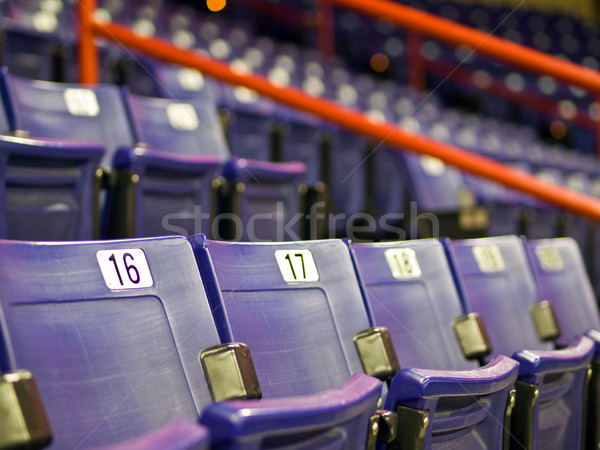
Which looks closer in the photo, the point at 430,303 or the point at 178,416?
the point at 178,416

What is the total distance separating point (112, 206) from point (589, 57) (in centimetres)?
215

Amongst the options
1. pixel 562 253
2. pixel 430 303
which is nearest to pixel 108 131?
pixel 430 303

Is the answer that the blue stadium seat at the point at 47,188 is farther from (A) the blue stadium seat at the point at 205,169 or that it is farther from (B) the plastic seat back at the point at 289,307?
(B) the plastic seat back at the point at 289,307

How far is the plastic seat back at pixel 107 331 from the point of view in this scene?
292 mm

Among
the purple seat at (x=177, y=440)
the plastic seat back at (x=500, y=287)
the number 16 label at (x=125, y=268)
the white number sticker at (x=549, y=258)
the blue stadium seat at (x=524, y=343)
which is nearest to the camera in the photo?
the purple seat at (x=177, y=440)

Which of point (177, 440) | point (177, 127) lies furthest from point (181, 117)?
point (177, 440)

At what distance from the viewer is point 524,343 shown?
24.1 inches

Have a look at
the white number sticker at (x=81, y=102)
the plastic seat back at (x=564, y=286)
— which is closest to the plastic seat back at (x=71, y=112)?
the white number sticker at (x=81, y=102)

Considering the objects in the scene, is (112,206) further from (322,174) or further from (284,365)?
(322,174)

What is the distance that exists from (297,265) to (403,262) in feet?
0.40

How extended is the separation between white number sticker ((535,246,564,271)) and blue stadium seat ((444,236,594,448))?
2.0 inches

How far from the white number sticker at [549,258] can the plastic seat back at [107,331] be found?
1.46ft

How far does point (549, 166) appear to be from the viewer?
5.11 feet

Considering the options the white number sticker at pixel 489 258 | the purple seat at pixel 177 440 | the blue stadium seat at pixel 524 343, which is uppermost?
the purple seat at pixel 177 440
